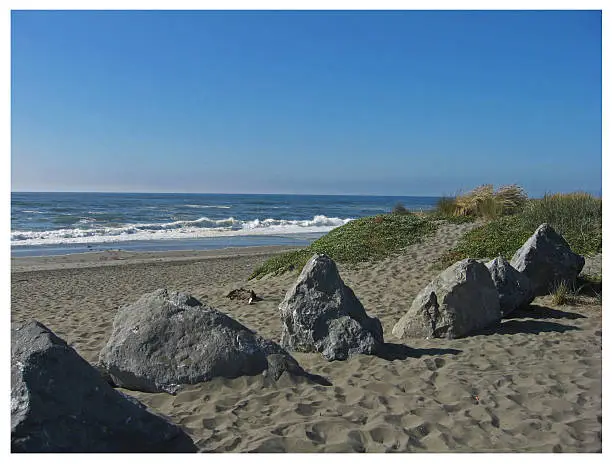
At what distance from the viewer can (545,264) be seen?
31.7ft

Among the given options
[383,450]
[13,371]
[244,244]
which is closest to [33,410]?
[13,371]

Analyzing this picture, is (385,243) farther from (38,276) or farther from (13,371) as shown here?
(13,371)

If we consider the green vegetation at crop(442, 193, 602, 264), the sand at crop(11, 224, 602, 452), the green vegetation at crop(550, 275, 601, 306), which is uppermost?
the green vegetation at crop(442, 193, 602, 264)

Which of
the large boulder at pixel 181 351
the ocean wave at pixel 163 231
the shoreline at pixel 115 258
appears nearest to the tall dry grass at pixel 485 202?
the shoreline at pixel 115 258

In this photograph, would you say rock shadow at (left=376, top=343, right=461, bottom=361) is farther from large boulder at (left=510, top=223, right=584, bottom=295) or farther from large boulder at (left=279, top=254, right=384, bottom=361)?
large boulder at (left=510, top=223, right=584, bottom=295)

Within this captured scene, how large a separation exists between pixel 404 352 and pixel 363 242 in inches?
361

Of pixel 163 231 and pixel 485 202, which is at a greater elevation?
pixel 485 202

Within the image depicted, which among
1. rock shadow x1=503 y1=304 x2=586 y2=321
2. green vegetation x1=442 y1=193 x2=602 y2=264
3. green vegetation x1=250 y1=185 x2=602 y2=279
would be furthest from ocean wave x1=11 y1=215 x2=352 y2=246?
rock shadow x1=503 y1=304 x2=586 y2=321

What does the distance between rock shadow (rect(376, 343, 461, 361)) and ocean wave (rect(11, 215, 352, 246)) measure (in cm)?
2423

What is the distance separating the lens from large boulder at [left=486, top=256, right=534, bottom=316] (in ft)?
27.9

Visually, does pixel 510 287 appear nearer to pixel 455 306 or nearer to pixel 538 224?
pixel 455 306

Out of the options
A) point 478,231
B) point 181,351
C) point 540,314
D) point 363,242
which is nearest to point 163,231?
point 363,242

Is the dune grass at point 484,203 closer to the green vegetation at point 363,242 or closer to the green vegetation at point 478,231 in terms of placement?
the green vegetation at point 478,231

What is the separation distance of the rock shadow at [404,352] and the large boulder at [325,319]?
12cm
